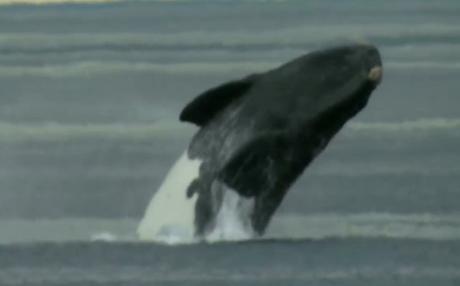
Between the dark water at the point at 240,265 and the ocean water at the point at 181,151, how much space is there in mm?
24

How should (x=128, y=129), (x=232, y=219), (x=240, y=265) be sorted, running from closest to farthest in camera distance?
(x=232, y=219) < (x=240, y=265) < (x=128, y=129)

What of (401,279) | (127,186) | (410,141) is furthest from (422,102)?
(401,279)

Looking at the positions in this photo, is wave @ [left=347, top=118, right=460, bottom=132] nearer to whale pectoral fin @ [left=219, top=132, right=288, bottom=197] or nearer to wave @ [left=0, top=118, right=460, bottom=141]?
wave @ [left=0, top=118, right=460, bottom=141]

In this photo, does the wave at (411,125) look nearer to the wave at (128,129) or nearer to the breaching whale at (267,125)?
the wave at (128,129)

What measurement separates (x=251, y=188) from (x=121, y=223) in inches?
188

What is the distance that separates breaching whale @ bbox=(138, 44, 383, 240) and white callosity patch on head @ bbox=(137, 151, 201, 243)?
18mm

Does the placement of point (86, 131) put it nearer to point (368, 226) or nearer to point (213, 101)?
point (368, 226)

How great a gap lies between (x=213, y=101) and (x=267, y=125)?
52cm

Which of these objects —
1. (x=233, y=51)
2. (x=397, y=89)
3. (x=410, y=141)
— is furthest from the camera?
(x=233, y=51)

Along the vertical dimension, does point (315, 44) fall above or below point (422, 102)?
below

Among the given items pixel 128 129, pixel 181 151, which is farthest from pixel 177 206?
pixel 128 129

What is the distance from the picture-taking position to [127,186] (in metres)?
35.5

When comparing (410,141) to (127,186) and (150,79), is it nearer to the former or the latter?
(127,186)

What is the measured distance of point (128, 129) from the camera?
45.8 m
